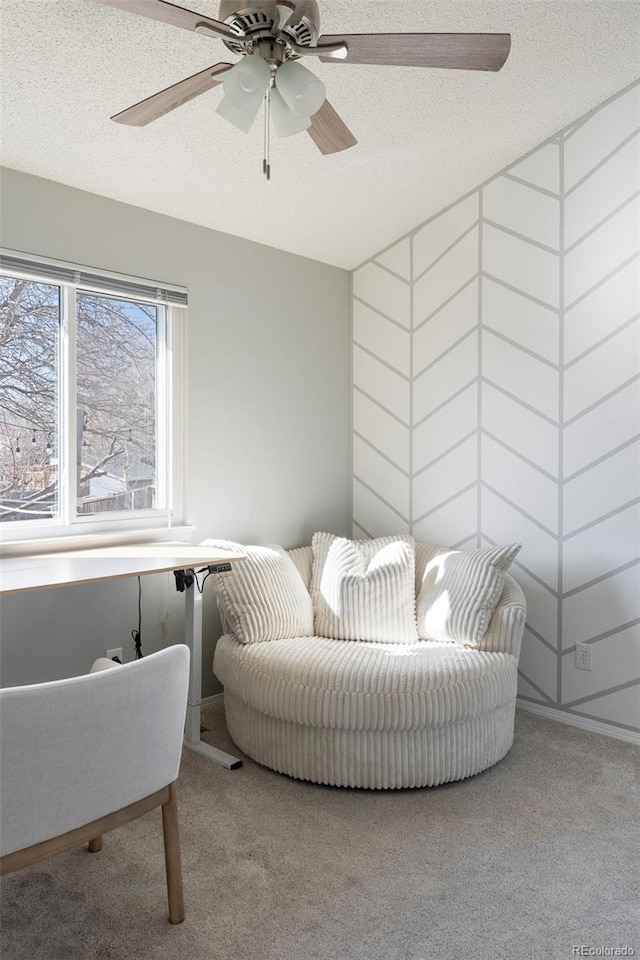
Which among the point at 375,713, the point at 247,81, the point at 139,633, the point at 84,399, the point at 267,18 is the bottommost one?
the point at 375,713

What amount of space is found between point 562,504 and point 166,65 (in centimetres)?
234

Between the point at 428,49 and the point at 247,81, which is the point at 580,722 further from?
the point at 247,81

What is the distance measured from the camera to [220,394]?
3.24 metres

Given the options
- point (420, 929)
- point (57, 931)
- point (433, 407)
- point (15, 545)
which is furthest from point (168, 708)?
point (433, 407)

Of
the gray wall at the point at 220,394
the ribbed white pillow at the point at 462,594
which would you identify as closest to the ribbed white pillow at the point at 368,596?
the ribbed white pillow at the point at 462,594

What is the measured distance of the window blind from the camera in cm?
251

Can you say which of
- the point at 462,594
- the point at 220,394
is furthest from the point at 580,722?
the point at 220,394

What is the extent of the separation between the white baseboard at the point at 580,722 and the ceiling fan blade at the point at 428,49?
2609 millimetres

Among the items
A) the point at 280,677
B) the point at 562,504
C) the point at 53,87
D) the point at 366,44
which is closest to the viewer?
the point at 366,44

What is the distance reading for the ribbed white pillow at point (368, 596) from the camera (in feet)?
9.66

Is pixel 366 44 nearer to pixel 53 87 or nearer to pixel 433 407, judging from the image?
pixel 53 87

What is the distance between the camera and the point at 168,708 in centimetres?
158

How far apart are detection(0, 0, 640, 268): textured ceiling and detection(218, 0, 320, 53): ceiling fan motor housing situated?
0.09 ft

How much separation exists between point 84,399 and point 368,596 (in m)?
1.48
